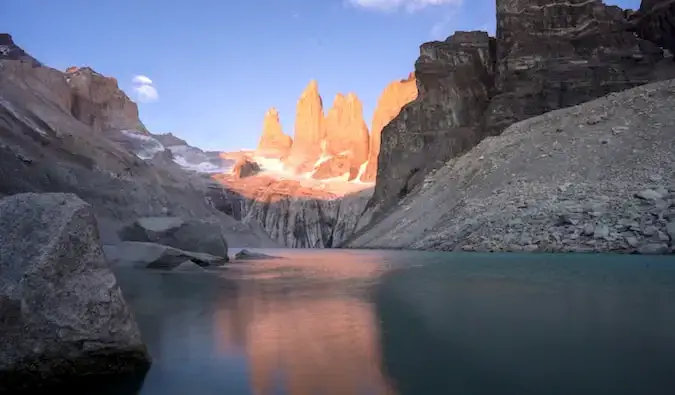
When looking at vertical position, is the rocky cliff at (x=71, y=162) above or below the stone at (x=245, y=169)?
below

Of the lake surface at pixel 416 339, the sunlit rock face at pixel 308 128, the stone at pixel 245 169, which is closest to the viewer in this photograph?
the lake surface at pixel 416 339

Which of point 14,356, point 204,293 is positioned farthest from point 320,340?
point 204,293

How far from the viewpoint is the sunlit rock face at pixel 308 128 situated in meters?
162

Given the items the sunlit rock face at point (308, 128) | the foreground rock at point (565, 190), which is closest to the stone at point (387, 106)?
the sunlit rock face at point (308, 128)

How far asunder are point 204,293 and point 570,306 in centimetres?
811

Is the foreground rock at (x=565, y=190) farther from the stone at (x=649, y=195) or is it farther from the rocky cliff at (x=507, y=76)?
the rocky cliff at (x=507, y=76)

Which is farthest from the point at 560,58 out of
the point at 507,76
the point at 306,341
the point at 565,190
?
the point at 306,341

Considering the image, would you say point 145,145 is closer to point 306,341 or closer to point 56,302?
point 306,341

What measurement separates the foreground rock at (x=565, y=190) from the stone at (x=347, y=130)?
9729 cm

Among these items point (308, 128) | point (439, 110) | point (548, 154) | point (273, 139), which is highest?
point (308, 128)

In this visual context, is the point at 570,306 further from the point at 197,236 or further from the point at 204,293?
the point at 197,236

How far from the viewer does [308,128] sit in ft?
543

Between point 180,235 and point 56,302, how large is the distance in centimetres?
2391

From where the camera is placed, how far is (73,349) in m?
4.46
